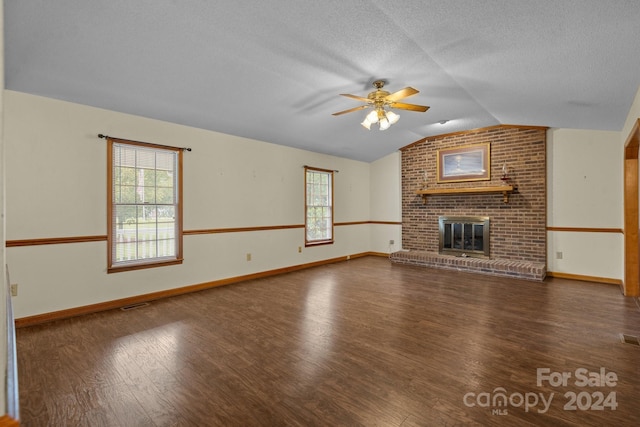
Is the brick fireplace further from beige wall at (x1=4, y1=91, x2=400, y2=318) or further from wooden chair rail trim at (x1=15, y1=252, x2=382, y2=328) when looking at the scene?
wooden chair rail trim at (x1=15, y1=252, x2=382, y2=328)

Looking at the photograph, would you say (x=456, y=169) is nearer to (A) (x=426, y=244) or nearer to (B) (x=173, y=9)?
(A) (x=426, y=244)

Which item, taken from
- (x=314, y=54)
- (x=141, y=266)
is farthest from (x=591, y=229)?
(x=141, y=266)

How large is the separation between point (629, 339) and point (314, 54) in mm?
3899

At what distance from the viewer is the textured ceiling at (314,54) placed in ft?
7.63

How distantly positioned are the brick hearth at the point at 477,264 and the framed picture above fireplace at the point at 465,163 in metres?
1.60

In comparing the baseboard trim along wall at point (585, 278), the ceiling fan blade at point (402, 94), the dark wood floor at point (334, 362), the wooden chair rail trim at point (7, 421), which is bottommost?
the dark wood floor at point (334, 362)

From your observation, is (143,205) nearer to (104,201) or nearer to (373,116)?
(104,201)

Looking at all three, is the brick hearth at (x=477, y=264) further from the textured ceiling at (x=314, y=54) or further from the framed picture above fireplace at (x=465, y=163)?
the textured ceiling at (x=314, y=54)

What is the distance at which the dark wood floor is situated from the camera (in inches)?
76.7

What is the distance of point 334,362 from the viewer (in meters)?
2.54

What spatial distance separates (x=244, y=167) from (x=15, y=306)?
3.24 metres

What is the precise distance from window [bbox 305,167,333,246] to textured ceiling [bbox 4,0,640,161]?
231cm

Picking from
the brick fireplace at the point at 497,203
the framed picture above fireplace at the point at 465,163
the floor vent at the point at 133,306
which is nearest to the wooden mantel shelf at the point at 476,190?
the brick fireplace at the point at 497,203

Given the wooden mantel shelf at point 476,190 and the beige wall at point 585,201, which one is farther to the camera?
the wooden mantel shelf at point 476,190
